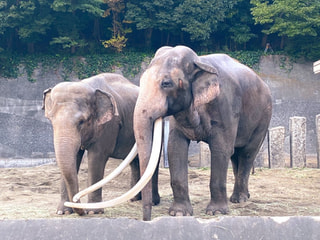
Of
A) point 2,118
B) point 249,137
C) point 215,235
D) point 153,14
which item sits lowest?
point 2,118

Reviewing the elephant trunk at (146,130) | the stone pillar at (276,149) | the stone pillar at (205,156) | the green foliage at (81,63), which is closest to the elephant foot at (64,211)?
the elephant trunk at (146,130)

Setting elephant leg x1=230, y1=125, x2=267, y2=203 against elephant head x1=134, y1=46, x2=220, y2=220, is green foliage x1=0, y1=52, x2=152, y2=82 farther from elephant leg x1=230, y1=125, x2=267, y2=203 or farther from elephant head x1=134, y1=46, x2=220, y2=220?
elephant head x1=134, y1=46, x2=220, y2=220

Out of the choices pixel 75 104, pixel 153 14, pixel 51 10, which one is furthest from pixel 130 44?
pixel 75 104

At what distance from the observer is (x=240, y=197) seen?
488 cm

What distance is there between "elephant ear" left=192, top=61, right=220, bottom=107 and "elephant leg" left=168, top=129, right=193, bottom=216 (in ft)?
1.62

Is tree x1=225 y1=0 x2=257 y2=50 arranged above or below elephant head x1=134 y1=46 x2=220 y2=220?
above

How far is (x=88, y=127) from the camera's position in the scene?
415cm

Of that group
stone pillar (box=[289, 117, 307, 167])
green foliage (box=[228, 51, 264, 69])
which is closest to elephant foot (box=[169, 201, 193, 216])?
stone pillar (box=[289, 117, 307, 167])

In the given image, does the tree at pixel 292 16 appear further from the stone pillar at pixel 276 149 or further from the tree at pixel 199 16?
the stone pillar at pixel 276 149

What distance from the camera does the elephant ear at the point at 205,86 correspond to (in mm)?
3777

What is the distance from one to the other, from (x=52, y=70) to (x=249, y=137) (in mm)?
10756

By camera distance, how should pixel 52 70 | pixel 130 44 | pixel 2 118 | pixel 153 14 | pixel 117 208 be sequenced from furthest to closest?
pixel 130 44 < pixel 153 14 < pixel 52 70 < pixel 2 118 < pixel 117 208

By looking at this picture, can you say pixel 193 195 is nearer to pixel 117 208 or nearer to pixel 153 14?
pixel 117 208

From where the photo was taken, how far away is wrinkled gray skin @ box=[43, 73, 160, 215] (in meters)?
3.79
